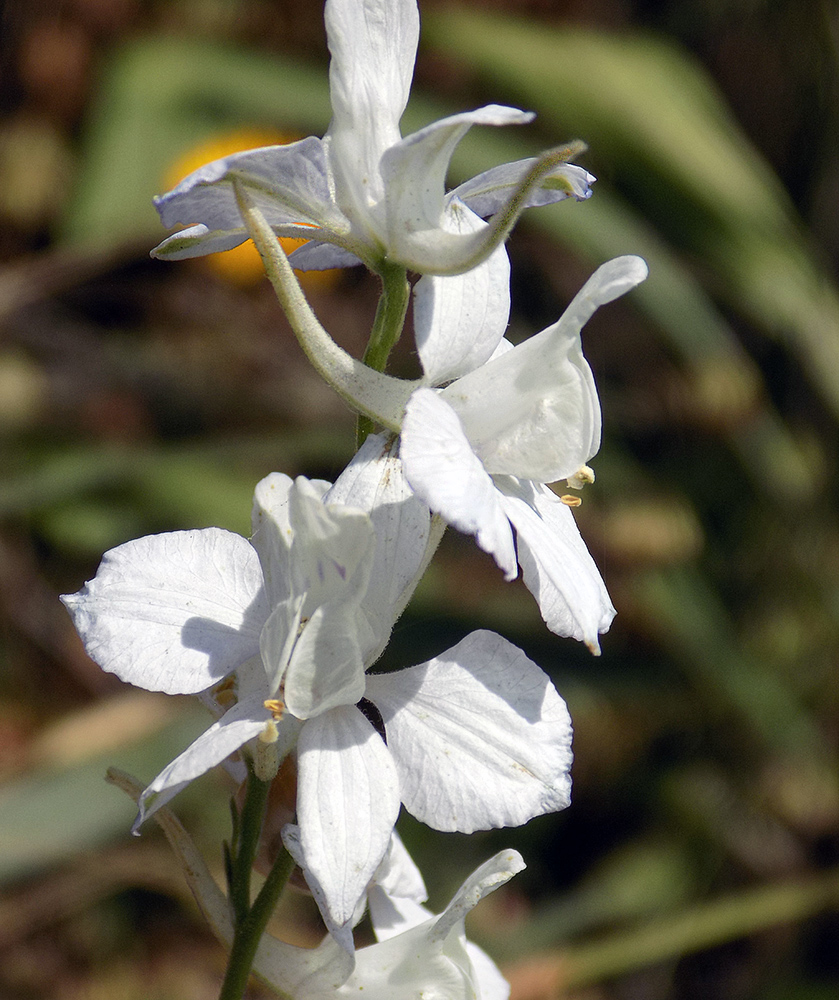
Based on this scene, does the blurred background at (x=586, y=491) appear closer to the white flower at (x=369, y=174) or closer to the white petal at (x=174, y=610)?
the white petal at (x=174, y=610)

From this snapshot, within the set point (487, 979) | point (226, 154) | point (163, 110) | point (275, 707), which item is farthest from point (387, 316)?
point (163, 110)

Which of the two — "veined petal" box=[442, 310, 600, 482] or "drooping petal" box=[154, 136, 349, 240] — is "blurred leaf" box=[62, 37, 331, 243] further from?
"veined petal" box=[442, 310, 600, 482]

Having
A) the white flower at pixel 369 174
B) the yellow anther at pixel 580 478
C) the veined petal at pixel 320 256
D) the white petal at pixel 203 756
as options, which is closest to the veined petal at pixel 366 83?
the white flower at pixel 369 174

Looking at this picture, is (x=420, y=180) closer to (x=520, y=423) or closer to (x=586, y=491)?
(x=520, y=423)

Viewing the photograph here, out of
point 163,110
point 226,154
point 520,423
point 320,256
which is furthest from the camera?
point 163,110

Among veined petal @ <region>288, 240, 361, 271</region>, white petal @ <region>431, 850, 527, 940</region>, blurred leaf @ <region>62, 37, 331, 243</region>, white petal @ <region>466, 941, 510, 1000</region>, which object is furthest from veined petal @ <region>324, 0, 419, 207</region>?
blurred leaf @ <region>62, 37, 331, 243</region>

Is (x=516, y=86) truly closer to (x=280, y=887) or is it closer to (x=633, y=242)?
(x=633, y=242)
